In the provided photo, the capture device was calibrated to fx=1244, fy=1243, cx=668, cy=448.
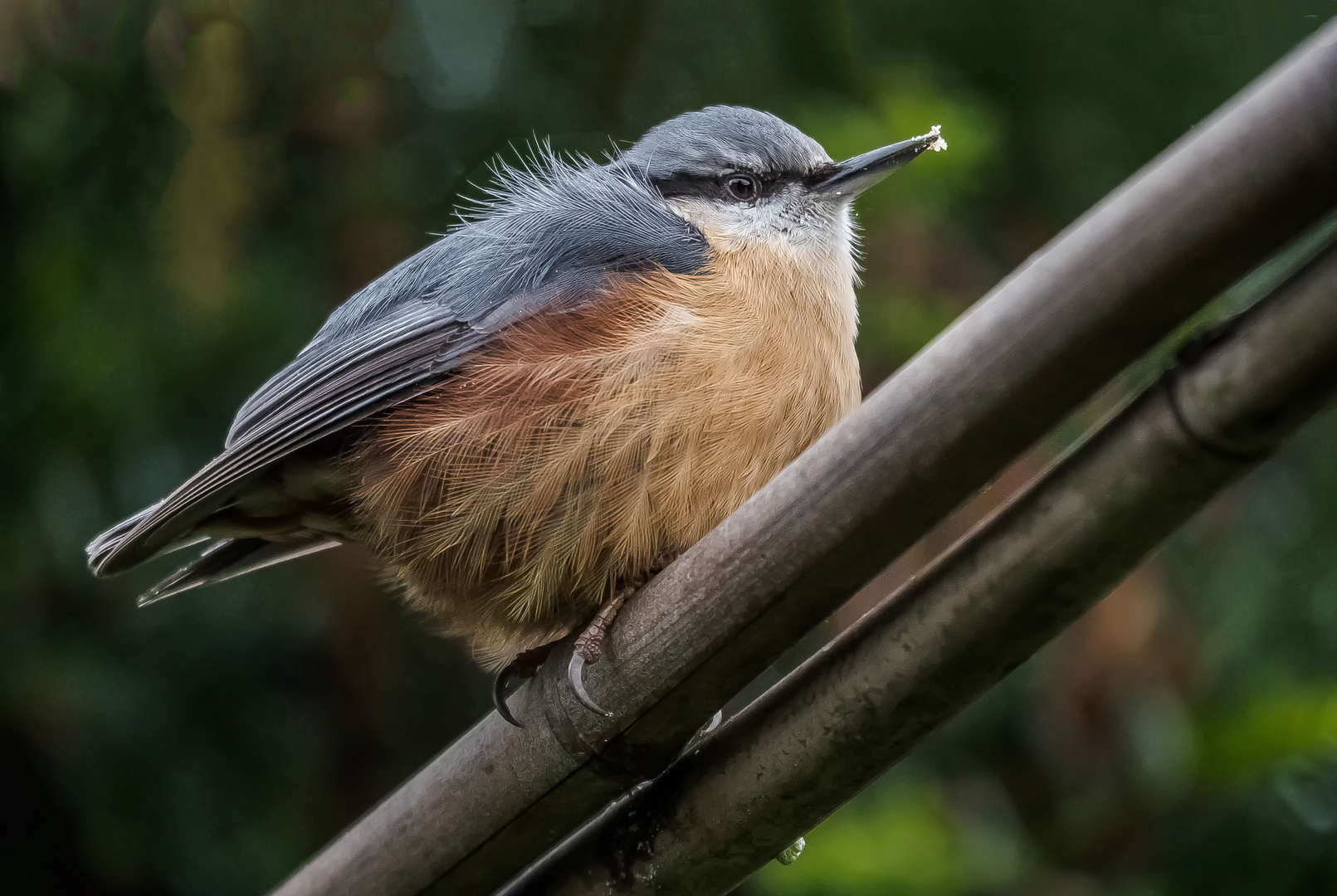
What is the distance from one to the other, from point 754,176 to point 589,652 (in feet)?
3.91

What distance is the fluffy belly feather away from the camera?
186 centimetres

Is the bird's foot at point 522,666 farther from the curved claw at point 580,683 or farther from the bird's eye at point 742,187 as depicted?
the bird's eye at point 742,187

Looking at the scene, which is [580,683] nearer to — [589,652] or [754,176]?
[589,652]

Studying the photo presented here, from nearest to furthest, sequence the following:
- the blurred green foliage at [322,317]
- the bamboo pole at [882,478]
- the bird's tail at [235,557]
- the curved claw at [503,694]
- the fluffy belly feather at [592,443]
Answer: the bamboo pole at [882,478], the curved claw at [503,694], the fluffy belly feather at [592,443], the bird's tail at [235,557], the blurred green foliage at [322,317]

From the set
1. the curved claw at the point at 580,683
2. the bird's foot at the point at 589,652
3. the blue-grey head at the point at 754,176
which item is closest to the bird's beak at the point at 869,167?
the blue-grey head at the point at 754,176

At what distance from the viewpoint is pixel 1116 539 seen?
1180 mm

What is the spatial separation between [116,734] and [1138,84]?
2.77 metres

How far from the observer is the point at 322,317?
10.2 ft

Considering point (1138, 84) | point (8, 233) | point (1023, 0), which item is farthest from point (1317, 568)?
point (8, 233)

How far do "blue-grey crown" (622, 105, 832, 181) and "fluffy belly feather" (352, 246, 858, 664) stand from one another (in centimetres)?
42

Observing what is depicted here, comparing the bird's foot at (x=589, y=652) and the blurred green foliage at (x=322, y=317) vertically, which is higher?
the blurred green foliage at (x=322, y=317)

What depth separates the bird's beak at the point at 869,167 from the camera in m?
2.18

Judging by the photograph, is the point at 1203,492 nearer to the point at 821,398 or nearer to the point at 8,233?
the point at 821,398

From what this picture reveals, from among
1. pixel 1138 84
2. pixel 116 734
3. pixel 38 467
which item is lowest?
pixel 1138 84
